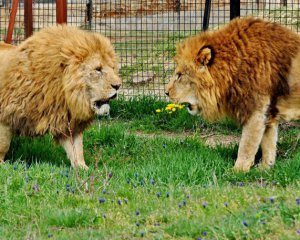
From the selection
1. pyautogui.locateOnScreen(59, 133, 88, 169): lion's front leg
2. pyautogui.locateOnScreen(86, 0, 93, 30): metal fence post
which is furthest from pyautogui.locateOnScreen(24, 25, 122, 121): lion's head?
pyautogui.locateOnScreen(86, 0, 93, 30): metal fence post

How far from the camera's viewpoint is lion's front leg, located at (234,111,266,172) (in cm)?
697

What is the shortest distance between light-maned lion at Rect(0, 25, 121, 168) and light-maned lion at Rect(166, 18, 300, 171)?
0.73 meters

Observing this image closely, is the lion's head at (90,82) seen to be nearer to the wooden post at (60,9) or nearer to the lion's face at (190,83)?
the lion's face at (190,83)

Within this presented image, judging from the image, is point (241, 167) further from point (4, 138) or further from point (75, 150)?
point (4, 138)

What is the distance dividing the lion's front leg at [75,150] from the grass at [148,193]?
18cm

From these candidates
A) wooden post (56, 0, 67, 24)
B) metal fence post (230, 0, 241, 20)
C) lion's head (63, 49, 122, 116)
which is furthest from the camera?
metal fence post (230, 0, 241, 20)

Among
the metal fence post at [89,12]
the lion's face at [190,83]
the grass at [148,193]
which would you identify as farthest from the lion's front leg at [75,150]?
the metal fence post at [89,12]

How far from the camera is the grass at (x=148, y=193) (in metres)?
4.57

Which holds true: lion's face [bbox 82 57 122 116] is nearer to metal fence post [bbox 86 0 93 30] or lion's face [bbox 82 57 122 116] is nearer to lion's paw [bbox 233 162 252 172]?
lion's paw [bbox 233 162 252 172]

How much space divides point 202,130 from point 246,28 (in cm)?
212

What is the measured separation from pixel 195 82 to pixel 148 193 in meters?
1.71

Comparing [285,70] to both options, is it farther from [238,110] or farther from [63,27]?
[63,27]

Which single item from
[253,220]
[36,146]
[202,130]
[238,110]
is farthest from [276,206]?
[202,130]

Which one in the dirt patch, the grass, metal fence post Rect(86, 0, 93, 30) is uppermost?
metal fence post Rect(86, 0, 93, 30)
